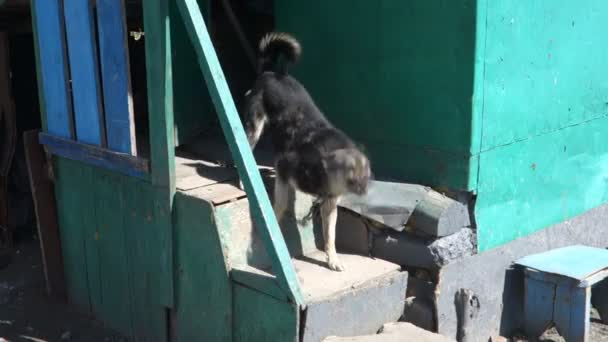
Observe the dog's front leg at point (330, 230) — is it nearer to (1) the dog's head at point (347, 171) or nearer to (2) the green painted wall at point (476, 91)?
(1) the dog's head at point (347, 171)

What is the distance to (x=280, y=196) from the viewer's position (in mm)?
4105

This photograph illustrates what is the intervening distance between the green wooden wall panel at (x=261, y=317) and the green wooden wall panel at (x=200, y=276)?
78 mm

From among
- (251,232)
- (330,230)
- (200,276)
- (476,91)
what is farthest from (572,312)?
(200,276)

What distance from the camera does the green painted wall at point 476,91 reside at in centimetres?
416

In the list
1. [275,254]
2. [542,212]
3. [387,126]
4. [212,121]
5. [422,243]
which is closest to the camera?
[275,254]

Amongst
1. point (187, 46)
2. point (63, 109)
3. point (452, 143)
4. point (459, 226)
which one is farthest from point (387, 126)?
point (63, 109)

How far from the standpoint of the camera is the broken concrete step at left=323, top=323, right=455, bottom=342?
3.70 m

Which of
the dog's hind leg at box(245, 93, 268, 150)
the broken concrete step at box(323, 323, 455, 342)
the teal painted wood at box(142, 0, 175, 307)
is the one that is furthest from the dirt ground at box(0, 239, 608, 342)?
the dog's hind leg at box(245, 93, 268, 150)

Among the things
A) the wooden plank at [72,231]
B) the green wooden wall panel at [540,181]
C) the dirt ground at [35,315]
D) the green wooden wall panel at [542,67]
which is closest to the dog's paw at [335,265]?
the green wooden wall panel at [540,181]

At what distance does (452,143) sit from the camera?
13.9 ft

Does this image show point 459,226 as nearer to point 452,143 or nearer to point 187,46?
point 452,143

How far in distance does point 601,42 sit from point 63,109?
407cm

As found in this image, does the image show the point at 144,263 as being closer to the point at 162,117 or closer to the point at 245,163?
the point at 162,117

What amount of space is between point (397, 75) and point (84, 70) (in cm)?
211
